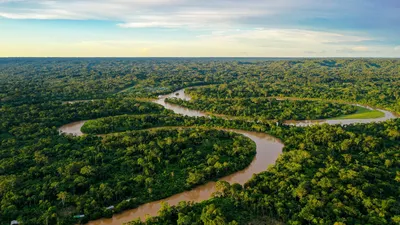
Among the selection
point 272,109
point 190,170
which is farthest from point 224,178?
point 272,109

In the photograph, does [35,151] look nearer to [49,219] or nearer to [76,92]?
[49,219]

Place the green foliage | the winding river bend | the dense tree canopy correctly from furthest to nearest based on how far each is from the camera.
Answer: the green foliage < the winding river bend < the dense tree canopy

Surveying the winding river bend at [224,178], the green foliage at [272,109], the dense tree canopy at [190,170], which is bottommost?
the winding river bend at [224,178]

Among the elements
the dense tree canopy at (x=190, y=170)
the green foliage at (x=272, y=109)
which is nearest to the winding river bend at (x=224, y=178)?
the dense tree canopy at (x=190, y=170)

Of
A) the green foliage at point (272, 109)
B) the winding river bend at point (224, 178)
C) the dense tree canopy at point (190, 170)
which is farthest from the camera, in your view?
the green foliage at point (272, 109)

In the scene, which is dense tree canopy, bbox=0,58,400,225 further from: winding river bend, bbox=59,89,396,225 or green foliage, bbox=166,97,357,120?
green foliage, bbox=166,97,357,120

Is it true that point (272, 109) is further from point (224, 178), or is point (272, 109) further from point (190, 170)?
point (190, 170)

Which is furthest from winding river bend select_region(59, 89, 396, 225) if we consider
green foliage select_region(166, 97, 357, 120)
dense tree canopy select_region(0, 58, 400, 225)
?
green foliage select_region(166, 97, 357, 120)

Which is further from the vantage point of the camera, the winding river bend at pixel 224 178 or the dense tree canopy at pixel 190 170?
the winding river bend at pixel 224 178

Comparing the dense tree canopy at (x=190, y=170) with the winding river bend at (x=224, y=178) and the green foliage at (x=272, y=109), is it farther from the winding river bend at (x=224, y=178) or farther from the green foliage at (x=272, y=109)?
the green foliage at (x=272, y=109)

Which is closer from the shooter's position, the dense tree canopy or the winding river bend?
the dense tree canopy

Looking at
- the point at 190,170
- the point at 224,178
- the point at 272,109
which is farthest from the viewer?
the point at 272,109
